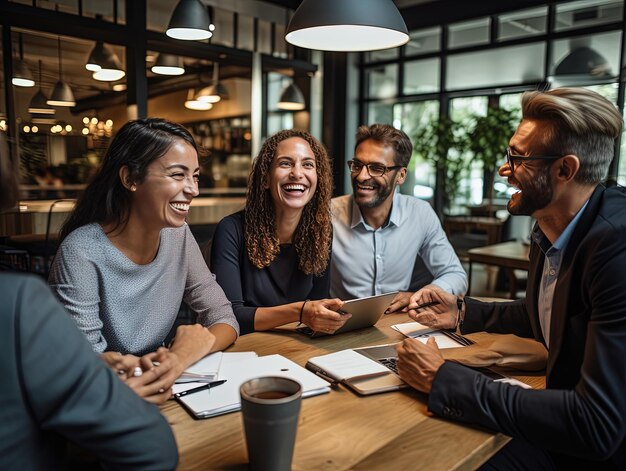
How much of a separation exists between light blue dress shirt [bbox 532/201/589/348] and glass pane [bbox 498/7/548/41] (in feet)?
20.7

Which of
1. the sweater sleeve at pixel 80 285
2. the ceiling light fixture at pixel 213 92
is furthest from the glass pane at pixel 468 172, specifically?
the sweater sleeve at pixel 80 285

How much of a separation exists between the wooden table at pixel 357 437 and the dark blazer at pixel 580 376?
6 centimetres

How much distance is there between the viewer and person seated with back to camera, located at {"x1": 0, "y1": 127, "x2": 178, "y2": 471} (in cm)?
69

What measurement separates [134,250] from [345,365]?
71 centimetres

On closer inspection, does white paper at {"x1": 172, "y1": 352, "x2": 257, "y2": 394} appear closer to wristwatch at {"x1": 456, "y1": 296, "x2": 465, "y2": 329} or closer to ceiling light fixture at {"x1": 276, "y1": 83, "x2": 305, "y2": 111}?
wristwatch at {"x1": 456, "y1": 296, "x2": 465, "y2": 329}

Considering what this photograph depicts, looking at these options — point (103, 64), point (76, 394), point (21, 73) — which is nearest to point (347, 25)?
point (76, 394)

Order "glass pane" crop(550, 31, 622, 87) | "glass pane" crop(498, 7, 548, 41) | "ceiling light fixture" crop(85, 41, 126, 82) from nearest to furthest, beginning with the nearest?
"ceiling light fixture" crop(85, 41, 126, 82), "glass pane" crop(550, 31, 622, 87), "glass pane" crop(498, 7, 548, 41)

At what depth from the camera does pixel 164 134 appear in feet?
5.15

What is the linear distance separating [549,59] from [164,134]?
6.47 metres

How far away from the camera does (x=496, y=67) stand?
7699 millimetres

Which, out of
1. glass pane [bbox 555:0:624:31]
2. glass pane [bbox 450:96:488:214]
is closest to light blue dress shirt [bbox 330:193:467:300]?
glass pane [bbox 450:96:488:214]

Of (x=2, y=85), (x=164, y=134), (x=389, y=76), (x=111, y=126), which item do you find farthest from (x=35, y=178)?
(x=164, y=134)

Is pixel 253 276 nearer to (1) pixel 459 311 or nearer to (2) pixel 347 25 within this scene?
(1) pixel 459 311

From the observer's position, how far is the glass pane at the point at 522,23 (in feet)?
22.1
